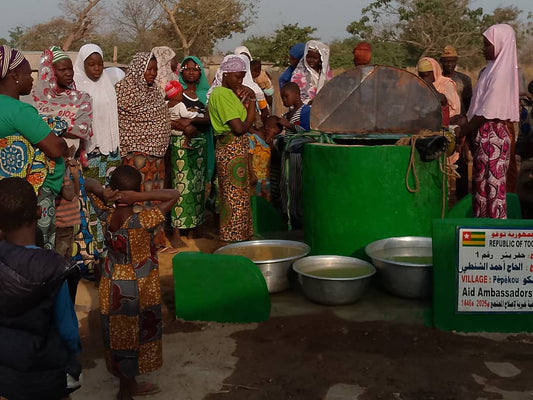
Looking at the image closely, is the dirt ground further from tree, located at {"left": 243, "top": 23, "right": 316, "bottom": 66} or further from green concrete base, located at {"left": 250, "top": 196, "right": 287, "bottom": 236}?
tree, located at {"left": 243, "top": 23, "right": 316, "bottom": 66}

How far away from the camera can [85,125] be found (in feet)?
16.5

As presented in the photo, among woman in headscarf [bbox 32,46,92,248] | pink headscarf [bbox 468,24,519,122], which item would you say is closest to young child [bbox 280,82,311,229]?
pink headscarf [bbox 468,24,519,122]

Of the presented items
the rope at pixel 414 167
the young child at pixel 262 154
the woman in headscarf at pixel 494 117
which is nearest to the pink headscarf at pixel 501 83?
the woman in headscarf at pixel 494 117

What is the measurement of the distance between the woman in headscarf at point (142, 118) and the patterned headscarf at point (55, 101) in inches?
37.3

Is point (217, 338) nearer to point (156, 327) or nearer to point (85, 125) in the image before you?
point (156, 327)

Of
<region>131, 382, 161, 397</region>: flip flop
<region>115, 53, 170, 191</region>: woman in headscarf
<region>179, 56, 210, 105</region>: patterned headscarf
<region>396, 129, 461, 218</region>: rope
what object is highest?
<region>179, 56, 210, 105</region>: patterned headscarf

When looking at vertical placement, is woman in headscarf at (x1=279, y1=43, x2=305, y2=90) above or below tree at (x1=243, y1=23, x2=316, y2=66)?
below


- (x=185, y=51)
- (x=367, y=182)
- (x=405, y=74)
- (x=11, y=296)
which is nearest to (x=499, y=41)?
(x=405, y=74)

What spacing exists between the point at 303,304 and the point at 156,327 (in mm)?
1512

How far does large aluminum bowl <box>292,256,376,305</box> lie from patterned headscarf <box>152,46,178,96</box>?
3.28 m

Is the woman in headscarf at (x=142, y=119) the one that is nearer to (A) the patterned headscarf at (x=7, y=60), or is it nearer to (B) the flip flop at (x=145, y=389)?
(A) the patterned headscarf at (x=7, y=60)

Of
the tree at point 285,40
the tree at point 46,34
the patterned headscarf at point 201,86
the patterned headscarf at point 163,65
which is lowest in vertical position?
the patterned headscarf at point 201,86

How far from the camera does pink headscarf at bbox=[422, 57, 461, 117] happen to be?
7.96 metres

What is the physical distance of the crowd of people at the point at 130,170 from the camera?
7.41ft
